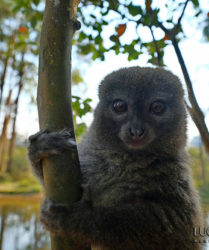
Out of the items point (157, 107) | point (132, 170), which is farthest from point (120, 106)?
point (132, 170)

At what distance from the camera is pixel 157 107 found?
3.16 m

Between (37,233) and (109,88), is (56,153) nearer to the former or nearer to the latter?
(109,88)

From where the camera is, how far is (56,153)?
89.7 inches

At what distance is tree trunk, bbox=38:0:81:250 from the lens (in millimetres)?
2145

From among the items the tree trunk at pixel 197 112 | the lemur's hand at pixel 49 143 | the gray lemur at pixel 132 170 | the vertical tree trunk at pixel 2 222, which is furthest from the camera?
the vertical tree trunk at pixel 2 222

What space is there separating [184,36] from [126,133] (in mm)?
1717

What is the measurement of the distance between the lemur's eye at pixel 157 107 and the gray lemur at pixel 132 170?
1cm

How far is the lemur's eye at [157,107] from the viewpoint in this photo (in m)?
3.15

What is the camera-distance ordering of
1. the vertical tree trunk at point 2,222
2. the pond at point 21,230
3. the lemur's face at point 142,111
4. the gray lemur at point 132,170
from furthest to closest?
the vertical tree trunk at point 2,222 → the pond at point 21,230 → the lemur's face at point 142,111 → the gray lemur at point 132,170

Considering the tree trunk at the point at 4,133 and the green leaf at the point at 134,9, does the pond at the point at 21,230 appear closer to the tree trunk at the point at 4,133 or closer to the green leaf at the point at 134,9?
the green leaf at the point at 134,9

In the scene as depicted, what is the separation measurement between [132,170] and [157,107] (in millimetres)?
796

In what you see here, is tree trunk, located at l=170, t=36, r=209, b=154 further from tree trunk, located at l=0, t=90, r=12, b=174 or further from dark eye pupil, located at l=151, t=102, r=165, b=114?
tree trunk, located at l=0, t=90, r=12, b=174

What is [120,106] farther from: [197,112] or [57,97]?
[57,97]

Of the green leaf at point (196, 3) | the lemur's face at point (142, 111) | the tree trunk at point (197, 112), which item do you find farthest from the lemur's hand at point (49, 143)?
the green leaf at point (196, 3)
